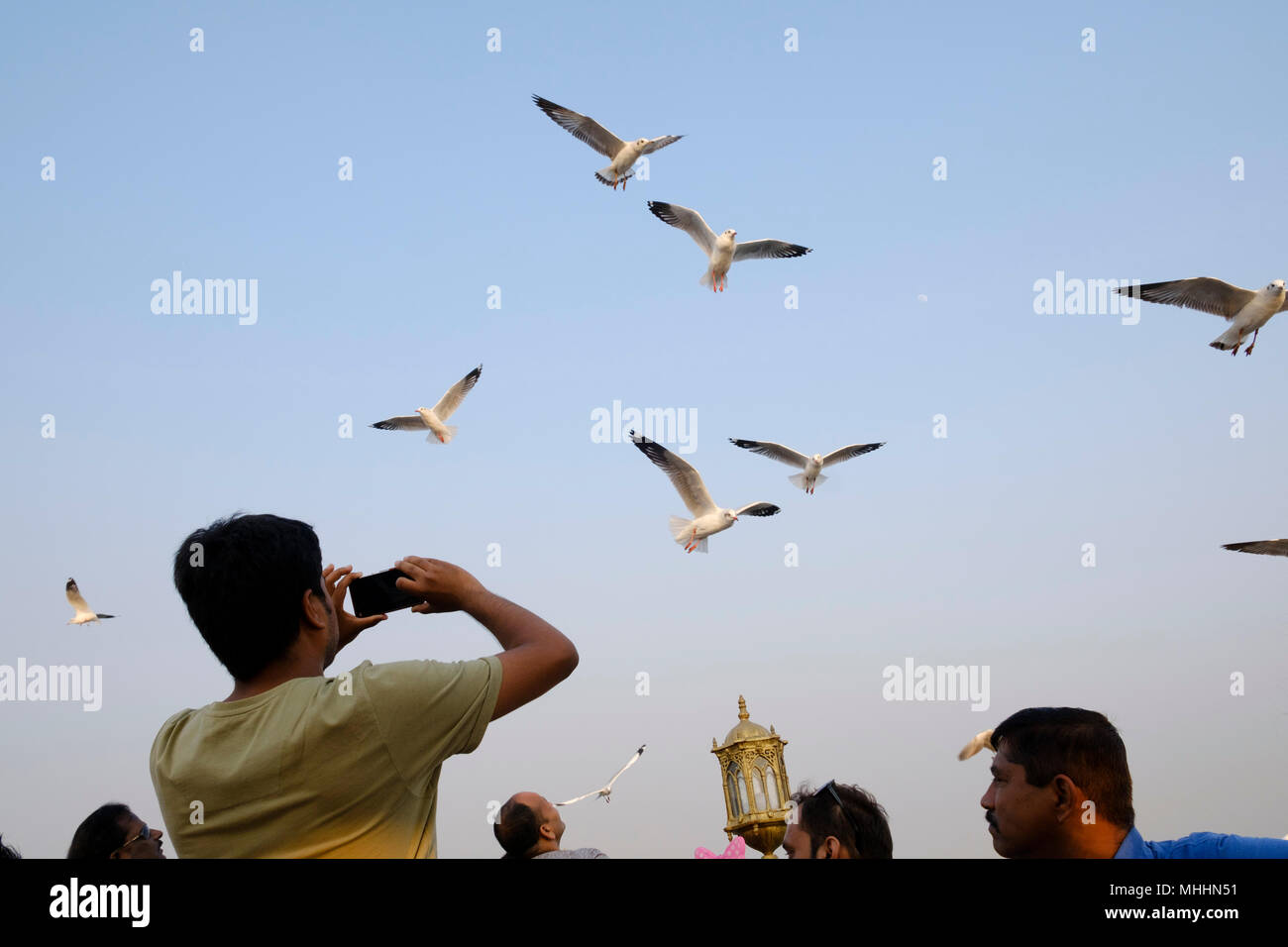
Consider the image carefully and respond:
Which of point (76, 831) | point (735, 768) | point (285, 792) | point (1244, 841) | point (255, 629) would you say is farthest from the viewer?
point (735, 768)

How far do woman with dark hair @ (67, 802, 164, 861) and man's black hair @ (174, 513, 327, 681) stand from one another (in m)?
2.29

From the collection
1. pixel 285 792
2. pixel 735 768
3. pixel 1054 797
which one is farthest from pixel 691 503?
pixel 285 792

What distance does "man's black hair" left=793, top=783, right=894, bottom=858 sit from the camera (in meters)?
3.95

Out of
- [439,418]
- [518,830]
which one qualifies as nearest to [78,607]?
[439,418]

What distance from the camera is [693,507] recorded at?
47.3 feet

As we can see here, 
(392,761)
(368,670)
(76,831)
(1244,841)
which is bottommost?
(76,831)

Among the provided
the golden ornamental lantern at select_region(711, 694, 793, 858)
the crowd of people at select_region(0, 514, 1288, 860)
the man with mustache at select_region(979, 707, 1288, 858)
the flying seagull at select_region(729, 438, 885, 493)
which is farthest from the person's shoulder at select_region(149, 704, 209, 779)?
the flying seagull at select_region(729, 438, 885, 493)

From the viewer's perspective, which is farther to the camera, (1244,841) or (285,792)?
(1244,841)

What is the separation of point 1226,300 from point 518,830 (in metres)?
10.5

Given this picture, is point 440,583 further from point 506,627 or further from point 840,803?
point 840,803

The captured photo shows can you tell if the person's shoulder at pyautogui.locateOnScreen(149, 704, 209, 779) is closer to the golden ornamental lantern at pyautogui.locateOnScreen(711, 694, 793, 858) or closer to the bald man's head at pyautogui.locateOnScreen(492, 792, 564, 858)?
the bald man's head at pyautogui.locateOnScreen(492, 792, 564, 858)
